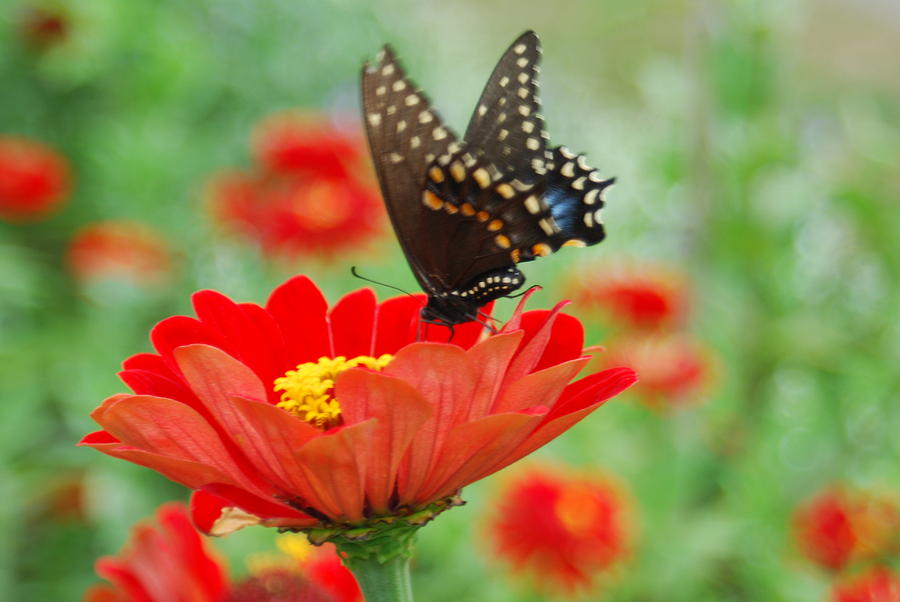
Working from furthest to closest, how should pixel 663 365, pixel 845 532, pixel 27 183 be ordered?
pixel 27 183, pixel 663 365, pixel 845 532

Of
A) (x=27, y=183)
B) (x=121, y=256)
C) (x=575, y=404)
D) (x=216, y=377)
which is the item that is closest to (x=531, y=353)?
(x=575, y=404)

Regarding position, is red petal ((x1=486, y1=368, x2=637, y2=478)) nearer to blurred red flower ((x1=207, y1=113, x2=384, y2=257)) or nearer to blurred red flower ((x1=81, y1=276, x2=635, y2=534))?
blurred red flower ((x1=81, y1=276, x2=635, y2=534))

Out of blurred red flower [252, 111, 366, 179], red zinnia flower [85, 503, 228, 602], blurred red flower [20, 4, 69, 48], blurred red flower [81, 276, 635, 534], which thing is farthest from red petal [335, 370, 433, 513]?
blurred red flower [20, 4, 69, 48]

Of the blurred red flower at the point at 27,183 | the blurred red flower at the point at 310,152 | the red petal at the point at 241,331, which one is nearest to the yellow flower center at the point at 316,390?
the red petal at the point at 241,331

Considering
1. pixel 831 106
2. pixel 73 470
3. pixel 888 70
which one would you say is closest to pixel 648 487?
pixel 73 470

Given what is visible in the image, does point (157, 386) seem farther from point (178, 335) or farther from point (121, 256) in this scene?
point (121, 256)

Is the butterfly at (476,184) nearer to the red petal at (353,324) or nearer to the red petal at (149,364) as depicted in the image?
the red petal at (353,324)

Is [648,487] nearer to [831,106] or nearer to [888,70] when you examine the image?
[831,106]
